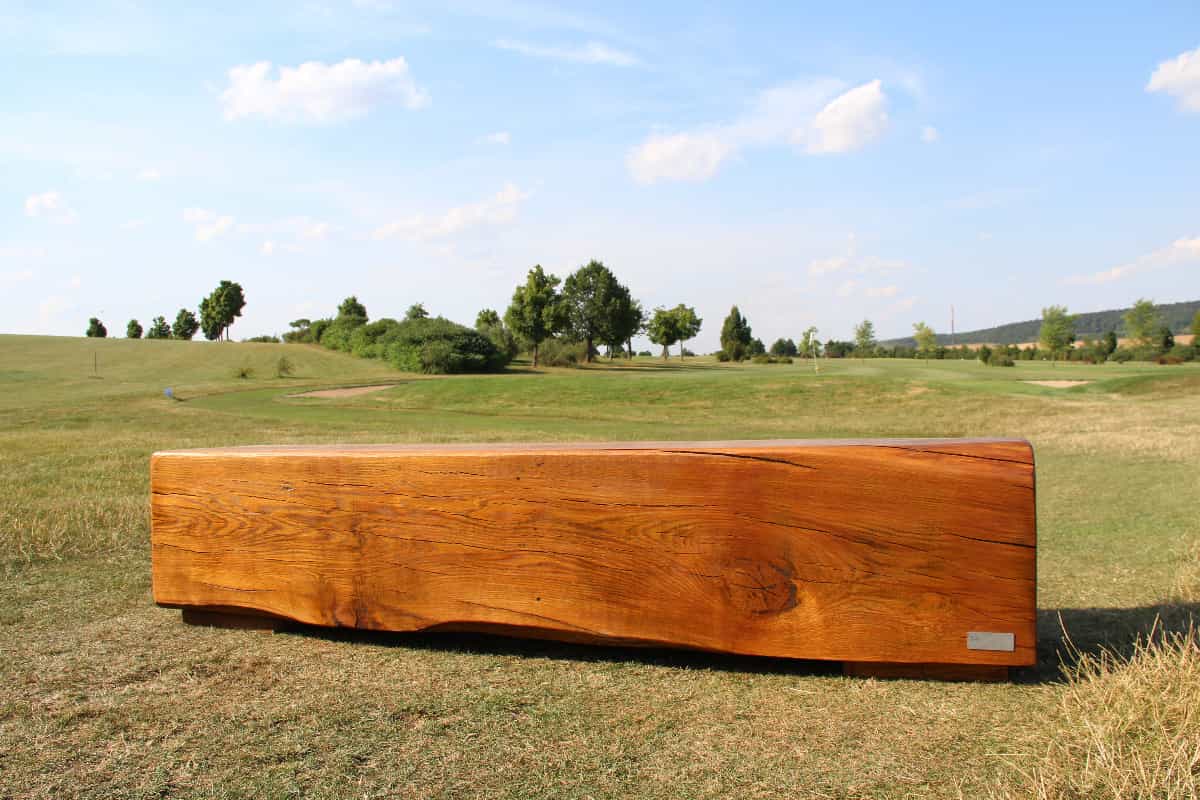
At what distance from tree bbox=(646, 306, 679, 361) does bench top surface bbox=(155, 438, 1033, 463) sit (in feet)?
278

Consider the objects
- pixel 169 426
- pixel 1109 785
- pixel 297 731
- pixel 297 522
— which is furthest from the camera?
pixel 169 426

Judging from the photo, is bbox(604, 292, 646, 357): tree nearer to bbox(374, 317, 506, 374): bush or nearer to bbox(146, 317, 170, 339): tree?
bbox(374, 317, 506, 374): bush

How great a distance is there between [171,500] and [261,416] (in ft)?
65.6

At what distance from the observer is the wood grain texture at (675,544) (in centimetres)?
Result: 326

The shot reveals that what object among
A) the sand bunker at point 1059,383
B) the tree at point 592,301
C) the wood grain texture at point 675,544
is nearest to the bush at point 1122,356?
the sand bunker at point 1059,383

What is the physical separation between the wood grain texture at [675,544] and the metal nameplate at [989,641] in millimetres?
24

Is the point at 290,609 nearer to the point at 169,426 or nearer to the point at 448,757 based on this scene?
the point at 448,757

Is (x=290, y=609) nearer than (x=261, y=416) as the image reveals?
Yes

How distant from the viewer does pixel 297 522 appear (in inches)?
151

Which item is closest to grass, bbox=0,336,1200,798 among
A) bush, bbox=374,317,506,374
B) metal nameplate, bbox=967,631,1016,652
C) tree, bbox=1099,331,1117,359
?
metal nameplate, bbox=967,631,1016,652

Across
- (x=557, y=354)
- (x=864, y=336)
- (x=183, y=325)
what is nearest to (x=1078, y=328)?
(x=864, y=336)

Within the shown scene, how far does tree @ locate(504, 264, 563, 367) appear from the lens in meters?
64.1

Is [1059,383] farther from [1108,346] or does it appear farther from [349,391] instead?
[1108,346]

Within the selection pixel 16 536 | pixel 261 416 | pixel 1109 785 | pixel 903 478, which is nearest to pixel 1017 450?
pixel 903 478
